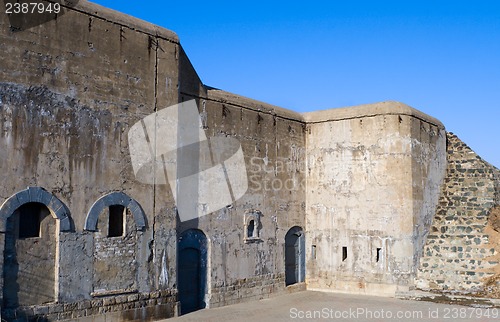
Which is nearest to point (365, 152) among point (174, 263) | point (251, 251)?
point (251, 251)

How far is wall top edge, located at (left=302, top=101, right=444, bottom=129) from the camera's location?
16.2 meters

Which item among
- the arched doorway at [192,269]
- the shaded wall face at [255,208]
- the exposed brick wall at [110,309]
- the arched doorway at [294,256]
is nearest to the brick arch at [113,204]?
the exposed brick wall at [110,309]

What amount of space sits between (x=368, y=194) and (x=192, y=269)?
6.12 metres

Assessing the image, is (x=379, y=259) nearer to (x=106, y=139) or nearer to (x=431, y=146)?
(x=431, y=146)

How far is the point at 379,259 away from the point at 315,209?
256 cm

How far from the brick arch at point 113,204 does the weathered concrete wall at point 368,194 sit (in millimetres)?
7340

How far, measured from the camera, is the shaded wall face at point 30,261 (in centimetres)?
905

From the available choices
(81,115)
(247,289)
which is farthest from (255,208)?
(81,115)

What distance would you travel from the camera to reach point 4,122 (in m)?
9.15

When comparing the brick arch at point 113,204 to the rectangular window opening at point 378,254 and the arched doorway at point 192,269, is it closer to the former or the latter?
the arched doorway at point 192,269

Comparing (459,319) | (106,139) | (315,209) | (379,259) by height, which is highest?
(106,139)

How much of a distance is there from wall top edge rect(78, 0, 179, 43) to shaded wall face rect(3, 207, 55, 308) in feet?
13.1

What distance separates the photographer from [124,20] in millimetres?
11258

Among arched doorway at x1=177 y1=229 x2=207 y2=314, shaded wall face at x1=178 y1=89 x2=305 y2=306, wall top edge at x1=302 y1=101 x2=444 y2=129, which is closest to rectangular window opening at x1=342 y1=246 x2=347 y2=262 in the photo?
shaded wall face at x1=178 y1=89 x2=305 y2=306
